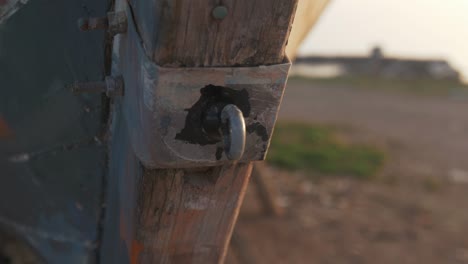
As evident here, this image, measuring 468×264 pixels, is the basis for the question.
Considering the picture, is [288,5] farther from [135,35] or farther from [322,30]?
[322,30]

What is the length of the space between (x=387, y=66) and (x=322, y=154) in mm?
5759

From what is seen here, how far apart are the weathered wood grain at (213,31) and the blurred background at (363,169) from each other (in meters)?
0.59

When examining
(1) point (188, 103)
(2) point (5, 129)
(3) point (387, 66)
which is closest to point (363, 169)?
(2) point (5, 129)

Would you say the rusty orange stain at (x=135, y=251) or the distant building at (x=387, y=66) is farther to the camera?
the distant building at (x=387, y=66)

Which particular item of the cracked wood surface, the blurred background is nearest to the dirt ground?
the blurred background

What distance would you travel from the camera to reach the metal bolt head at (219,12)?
0.99 m

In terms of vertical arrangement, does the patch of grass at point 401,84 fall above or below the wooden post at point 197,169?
below

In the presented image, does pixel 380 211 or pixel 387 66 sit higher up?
pixel 380 211

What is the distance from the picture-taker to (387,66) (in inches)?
442

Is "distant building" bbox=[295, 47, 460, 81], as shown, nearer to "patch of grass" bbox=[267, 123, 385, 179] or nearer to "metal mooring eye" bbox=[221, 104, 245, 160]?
"patch of grass" bbox=[267, 123, 385, 179]

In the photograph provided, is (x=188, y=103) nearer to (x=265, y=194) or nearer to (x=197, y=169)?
(x=197, y=169)

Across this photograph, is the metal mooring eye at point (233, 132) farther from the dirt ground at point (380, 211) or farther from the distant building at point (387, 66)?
the distant building at point (387, 66)

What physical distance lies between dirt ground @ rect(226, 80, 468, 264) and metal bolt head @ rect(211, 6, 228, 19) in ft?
8.83

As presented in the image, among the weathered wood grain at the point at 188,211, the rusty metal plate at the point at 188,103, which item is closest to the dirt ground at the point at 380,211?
the weathered wood grain at the point at 188,211
